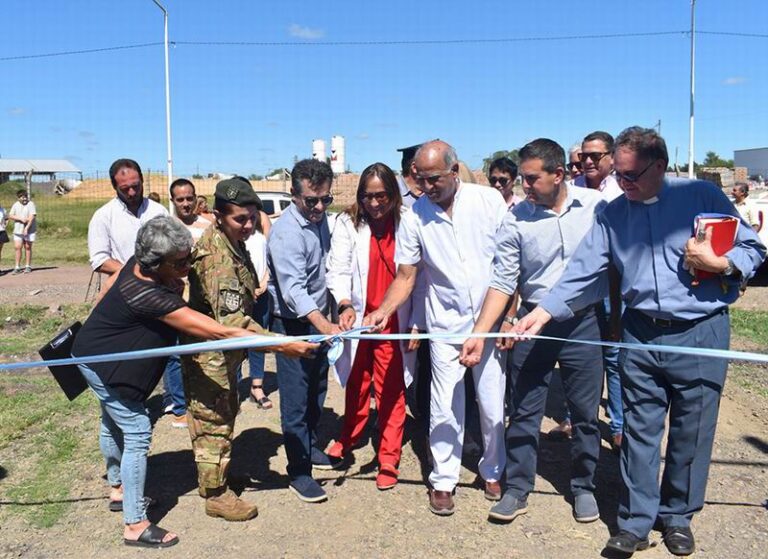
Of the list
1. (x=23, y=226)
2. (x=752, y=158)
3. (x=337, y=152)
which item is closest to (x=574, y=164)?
(x=23, y=226)

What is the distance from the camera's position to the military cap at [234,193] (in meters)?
3.55

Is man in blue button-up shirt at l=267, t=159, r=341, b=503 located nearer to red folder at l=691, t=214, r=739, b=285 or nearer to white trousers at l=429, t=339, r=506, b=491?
white trousers at l=429, t=339, r=506, b=491

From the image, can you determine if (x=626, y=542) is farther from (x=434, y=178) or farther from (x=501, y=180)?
(x=501, y=180)

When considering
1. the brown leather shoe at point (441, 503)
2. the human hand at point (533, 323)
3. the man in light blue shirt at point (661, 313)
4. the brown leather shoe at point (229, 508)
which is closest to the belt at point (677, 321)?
the man in light blue shirt at point (661, 313)

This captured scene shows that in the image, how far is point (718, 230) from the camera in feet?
10.1

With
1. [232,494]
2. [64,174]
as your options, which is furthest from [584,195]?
[64,174]

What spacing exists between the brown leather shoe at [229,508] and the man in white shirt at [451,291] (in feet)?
3.50

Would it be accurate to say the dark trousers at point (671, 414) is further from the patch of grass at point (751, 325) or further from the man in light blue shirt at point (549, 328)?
the patch of grass at point (751, 325)

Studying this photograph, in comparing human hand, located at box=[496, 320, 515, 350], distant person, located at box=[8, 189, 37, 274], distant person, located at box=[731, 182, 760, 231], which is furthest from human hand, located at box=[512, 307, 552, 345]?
distant person, located at box=[8, 189, 37, 274]

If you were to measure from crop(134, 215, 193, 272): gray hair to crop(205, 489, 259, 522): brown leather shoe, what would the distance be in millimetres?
1454

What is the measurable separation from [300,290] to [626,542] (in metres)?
2.21

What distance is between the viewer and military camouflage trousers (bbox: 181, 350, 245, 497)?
12.0 feet

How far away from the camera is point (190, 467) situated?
4629mm

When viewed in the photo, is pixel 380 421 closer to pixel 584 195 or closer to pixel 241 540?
pixel 241 540
